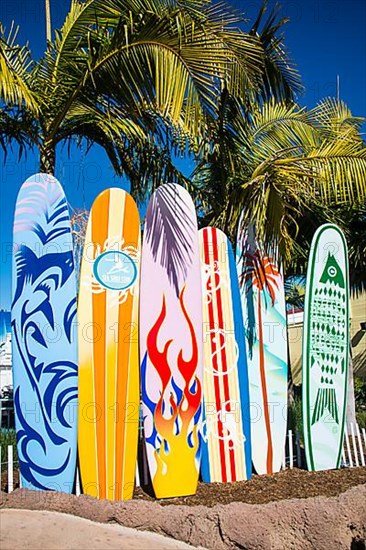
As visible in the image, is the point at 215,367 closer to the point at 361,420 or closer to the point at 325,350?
the point at 325,350

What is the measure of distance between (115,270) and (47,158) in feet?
4.94

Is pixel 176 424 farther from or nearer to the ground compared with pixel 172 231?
nearer to the ground

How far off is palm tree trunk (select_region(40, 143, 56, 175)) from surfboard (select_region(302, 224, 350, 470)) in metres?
2.75

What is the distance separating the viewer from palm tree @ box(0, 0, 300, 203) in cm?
513

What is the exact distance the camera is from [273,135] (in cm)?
755

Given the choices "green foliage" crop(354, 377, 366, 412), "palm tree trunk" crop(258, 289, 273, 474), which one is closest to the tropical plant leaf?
"palm tree trunk" crop(258, 289, 273, 474)

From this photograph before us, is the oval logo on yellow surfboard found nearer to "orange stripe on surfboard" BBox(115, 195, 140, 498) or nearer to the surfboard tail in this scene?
"orange stripe on surfboard" BBox(115, 195, 140, 498)

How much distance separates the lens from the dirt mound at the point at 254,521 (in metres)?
3.78

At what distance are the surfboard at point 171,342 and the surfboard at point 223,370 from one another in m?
0.20

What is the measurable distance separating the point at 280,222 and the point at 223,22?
6.24 feet

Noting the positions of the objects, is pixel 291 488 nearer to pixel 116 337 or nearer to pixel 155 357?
pixel 155 357

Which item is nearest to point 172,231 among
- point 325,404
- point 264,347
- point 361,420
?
point 264,347

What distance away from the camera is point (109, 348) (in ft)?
16.7

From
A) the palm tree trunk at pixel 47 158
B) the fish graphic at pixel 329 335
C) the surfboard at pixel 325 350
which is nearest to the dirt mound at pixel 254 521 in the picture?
the surfboard at pixel 325 350
